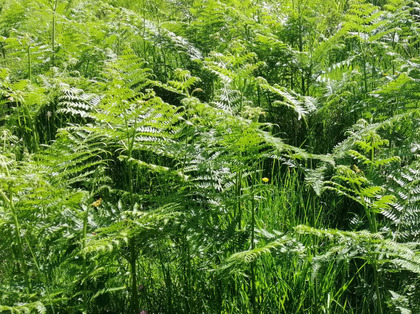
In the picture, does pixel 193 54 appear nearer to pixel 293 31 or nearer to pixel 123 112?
pixel 293 31

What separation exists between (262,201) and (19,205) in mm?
1339

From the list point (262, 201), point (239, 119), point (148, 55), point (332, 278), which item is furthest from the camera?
point (148, 55)

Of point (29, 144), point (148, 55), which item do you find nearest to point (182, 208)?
point (29, 144)

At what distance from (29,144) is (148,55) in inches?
63.4

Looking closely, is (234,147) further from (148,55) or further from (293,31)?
(148,55)

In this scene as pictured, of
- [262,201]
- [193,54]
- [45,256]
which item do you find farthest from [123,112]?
[193,54]

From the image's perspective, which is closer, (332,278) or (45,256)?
(45,256)

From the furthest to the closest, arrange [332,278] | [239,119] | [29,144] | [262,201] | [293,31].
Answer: [293,31]
[29,144]
[262,201]
[332,278]
[239,119]

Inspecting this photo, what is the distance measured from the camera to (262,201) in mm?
2742

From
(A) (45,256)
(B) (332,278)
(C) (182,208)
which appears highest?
(C) (182,208)

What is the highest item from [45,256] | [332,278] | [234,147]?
[234,147]

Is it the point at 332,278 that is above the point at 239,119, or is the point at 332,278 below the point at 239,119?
below

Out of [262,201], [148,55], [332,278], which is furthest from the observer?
[148,55]

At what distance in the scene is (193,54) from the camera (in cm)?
390
